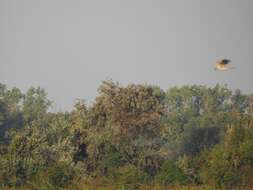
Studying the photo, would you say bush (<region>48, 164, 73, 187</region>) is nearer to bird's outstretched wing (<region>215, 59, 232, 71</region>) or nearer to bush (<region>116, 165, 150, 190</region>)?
bush (<region>116, 165, 150, 190</region>)

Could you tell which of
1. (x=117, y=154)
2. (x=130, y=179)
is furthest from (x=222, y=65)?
(x=117, y=154)

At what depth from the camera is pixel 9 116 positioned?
8094cm

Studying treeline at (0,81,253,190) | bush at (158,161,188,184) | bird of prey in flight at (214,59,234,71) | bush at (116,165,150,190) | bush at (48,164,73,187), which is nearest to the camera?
bird of prey in flight at (214,59,234,71)

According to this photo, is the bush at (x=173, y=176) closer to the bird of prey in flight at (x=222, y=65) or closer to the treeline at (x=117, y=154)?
the treeline at (x=117, y=154)

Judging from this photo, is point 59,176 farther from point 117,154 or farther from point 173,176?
point 117,154

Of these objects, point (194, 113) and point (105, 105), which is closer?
point (105, 105)

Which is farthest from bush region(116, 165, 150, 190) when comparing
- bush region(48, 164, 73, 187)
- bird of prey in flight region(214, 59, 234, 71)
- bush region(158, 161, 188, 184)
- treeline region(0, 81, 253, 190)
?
bird of prey in flight region(214, 59, 234, 71)

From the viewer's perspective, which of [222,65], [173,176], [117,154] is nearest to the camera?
[222,65]

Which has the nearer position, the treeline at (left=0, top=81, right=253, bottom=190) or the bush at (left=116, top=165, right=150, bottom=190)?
the bush at (left=116, top=165, right=150, bottom=190)

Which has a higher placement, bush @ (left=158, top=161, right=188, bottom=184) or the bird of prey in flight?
the bird of prey in flight

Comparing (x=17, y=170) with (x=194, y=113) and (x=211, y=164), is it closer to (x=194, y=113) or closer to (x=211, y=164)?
(x=211, y=164)

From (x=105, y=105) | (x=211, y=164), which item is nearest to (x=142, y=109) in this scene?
(x=105, y=105)

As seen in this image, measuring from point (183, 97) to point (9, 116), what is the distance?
45.1 meters

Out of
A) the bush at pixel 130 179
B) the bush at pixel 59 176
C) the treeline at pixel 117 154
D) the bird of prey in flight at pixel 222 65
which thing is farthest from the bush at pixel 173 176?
the bird of prey in flight at pixel 222 65
